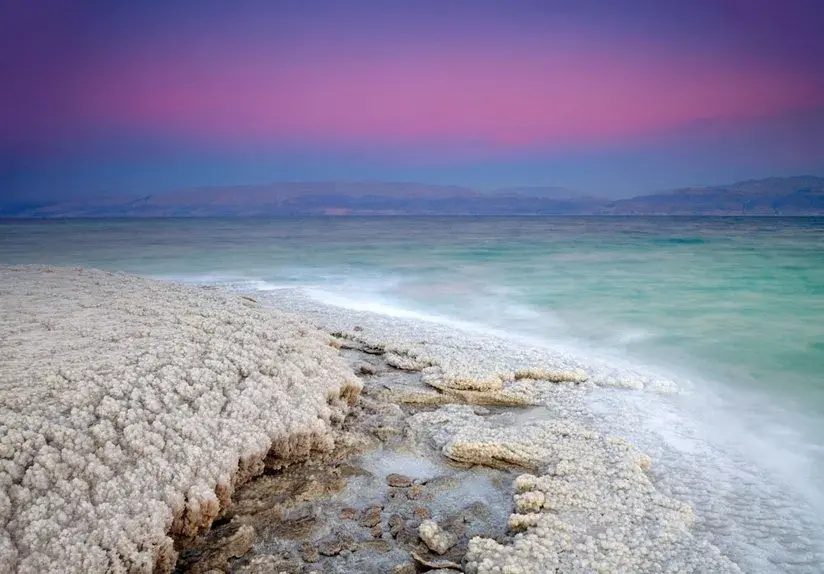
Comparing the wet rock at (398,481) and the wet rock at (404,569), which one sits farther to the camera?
the wet rock at (398,481)

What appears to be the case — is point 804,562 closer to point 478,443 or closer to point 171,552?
point 478,443

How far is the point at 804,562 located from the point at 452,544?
177 cm

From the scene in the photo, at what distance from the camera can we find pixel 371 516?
329 centimetres

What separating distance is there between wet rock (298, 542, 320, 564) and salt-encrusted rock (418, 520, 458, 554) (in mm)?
522

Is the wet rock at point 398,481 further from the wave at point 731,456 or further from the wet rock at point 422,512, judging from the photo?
the wave at point 731,456

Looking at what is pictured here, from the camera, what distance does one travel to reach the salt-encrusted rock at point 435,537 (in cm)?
302

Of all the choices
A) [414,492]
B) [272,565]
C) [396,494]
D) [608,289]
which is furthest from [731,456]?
[608,289]

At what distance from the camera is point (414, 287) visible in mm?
14773

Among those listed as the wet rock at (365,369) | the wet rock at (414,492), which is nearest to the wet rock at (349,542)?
the wet rock at (414,492)

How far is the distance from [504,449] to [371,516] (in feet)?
3.62

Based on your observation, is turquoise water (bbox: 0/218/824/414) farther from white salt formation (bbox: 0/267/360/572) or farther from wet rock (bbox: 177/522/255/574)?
wet rock (bbox: 177/522/255/574)

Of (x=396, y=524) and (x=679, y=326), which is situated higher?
(x=396, y=524)

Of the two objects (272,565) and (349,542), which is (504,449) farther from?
(272,565)

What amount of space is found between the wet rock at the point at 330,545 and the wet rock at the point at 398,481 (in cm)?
61
